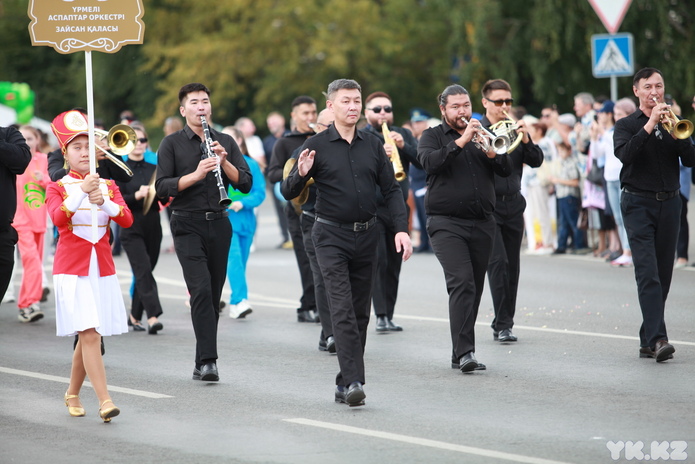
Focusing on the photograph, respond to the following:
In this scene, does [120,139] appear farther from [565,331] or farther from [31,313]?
[565,331]

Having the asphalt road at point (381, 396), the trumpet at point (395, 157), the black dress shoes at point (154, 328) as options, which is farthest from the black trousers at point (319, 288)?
the black dress shoes at point (154, 328)

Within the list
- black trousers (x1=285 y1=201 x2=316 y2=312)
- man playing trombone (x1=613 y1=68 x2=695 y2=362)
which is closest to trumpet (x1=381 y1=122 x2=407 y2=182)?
black trousers (x1=285 y1=201 x2=316 y2=312)

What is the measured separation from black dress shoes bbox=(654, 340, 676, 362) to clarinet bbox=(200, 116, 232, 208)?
11.5ft

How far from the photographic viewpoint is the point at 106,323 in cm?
791

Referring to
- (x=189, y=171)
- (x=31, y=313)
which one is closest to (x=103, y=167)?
(x=189, y=171)

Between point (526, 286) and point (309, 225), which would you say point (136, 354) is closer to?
point (309, 225)

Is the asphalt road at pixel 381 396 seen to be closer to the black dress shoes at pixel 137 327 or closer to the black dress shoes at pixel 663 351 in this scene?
the black dress shoes at pixel 663 351

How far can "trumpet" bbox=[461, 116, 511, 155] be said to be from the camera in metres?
9.17

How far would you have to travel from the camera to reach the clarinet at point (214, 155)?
899cm

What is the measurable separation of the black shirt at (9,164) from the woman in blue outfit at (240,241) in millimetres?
3859

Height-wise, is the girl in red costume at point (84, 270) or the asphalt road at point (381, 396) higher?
the girl in red costume at point (84, 270)

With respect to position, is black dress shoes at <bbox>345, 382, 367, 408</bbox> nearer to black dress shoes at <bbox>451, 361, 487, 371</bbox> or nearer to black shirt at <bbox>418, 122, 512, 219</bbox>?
black dress shoes at <bbox>451, 361, 487, 371</bbox>

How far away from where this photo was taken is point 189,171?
30.9 ft

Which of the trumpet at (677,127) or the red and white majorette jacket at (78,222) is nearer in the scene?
the red and white majorette jacket at (78,222)
